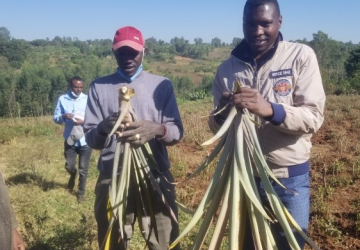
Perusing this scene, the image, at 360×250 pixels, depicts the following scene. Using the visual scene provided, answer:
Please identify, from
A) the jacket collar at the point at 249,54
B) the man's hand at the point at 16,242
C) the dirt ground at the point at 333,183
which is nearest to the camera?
the man's hand at the point at 16,242

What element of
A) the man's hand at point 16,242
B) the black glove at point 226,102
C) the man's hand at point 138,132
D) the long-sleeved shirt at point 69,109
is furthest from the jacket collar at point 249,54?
the long-sleeved shirt at point 69,109

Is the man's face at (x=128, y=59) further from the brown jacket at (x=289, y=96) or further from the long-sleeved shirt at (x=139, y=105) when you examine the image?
the brown jacket at (x=289, y=96)

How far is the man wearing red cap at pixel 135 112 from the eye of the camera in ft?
7.41

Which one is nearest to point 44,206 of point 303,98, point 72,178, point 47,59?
point 72,178

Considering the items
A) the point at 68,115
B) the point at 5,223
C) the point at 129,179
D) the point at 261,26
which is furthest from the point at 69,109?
the point at 261,26

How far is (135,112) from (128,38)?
16.9 inches

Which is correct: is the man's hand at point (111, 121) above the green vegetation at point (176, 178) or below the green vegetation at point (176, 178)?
above

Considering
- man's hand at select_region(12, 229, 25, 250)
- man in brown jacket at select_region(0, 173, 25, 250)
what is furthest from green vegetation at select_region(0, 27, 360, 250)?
man's hand at select_region(12, 229, 25, 250)

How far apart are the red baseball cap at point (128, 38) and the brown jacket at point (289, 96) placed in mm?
603

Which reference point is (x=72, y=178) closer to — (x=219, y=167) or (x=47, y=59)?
(x=219, y=167)

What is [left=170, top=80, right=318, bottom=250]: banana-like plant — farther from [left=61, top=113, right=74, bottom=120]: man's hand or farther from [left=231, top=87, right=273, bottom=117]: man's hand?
[left=61, top=113, right=74, bottom=120]: man's hand

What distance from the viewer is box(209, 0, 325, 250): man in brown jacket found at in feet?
5.92

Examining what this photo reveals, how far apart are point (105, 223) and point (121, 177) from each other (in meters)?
0.55

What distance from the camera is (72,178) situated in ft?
18.7
